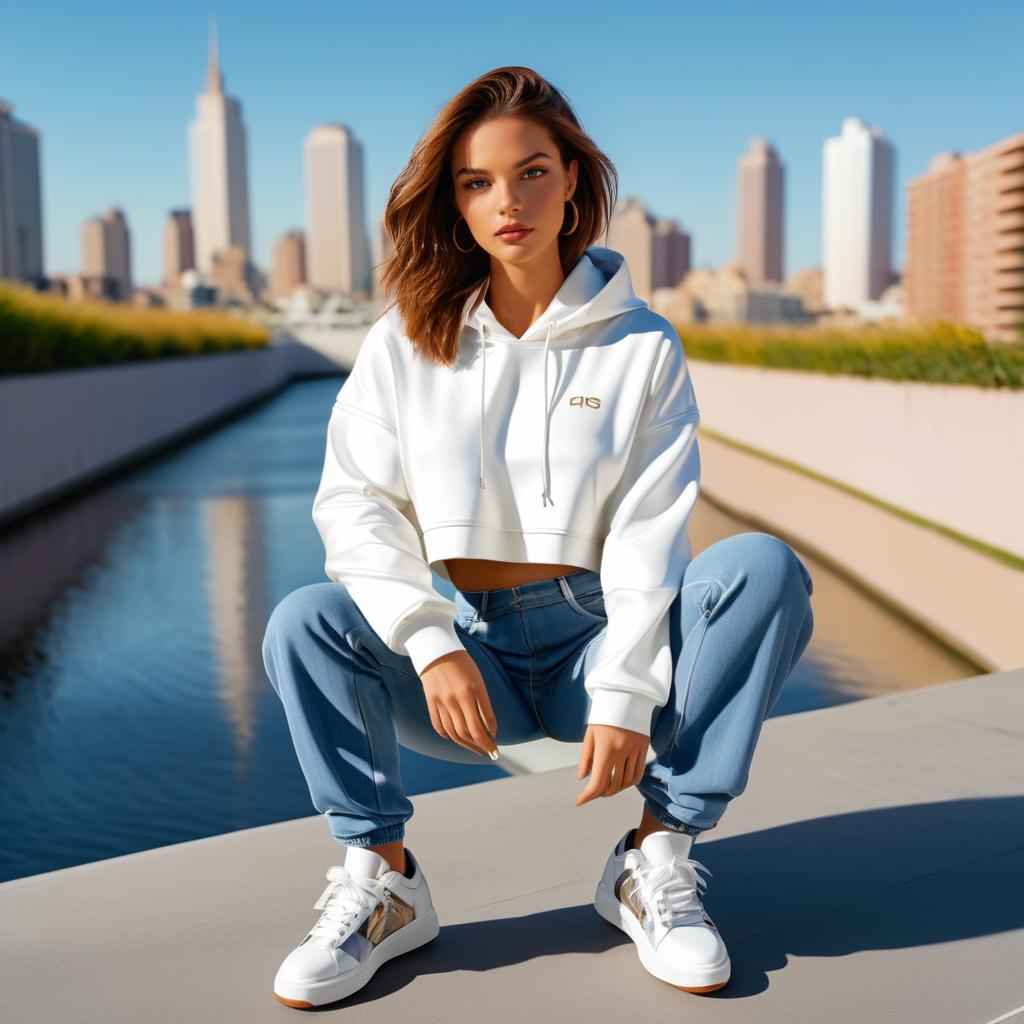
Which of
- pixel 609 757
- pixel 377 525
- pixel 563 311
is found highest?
pixel 563 311

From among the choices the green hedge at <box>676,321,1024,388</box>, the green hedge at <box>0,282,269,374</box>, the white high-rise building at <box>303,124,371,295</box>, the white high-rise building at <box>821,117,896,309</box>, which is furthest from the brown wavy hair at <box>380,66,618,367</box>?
the white high-rise building at <box>303,124,371,295</box>

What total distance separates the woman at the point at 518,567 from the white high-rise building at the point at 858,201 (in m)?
104

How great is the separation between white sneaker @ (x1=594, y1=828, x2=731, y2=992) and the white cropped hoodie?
0.88 feet

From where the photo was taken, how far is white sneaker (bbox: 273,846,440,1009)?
4.77 feet

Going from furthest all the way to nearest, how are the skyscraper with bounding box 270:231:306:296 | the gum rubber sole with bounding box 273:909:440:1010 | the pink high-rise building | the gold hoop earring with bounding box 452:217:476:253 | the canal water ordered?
the skyscraper with bounding box 270:231:306:296
the pink high-rise building
the canal water
the gold hoop earring with bounding box 452:217:476:253
the gum rubber sole with bounding box 273:909:440:1010

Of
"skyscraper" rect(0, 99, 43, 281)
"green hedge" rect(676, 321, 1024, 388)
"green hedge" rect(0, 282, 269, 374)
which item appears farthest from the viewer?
"skyscraper" rect(0, 99, 43, 281)

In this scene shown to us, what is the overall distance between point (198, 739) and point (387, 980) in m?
2.20

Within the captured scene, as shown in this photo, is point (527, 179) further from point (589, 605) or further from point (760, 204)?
point (760, 204)

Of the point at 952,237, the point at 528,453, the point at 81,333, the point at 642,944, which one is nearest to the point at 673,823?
the point at 642,944

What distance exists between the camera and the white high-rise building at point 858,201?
102812mm

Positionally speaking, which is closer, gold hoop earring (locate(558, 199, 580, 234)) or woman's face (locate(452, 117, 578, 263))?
woman's face (locate(452, 117, 578, 263))

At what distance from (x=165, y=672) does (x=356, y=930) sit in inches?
118

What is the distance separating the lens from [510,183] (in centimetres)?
163

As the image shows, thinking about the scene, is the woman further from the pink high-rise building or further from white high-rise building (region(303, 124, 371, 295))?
white high-rise building (region(303, 124, 371, 295))
